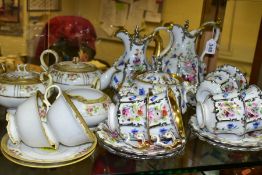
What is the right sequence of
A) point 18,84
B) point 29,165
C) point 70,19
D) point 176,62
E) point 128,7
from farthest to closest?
point 128,7 < point 70,19 < point 176,62 < point 18,84 < point 29,165

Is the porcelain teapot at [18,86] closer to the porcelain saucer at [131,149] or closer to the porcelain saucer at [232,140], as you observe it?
the porcelain saucer at [131,149]

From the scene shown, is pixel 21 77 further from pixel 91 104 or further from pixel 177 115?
pixel 177 115

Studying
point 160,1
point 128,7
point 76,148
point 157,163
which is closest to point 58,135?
point 76,148

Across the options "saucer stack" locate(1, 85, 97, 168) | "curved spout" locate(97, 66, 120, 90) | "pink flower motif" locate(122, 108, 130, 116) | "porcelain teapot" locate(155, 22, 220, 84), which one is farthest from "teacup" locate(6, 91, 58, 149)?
"porcelain teapot" locate(155, 22, 220, 84)

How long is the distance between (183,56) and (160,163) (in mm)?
302

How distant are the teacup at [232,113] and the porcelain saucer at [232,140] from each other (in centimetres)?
1

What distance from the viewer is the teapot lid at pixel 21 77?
2.04 feet

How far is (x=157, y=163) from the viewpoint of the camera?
1.65ft

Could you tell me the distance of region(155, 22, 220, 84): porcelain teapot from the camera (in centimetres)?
74

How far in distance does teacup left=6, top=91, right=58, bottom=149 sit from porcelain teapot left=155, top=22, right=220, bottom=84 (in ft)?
1.05

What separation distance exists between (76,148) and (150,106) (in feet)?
0.40

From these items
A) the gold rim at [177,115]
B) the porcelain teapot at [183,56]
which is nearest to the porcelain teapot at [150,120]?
the gold rim at [177,115]

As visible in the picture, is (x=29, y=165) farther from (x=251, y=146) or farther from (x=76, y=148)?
(x=251, y=146)

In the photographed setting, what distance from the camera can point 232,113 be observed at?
56 centimetres
